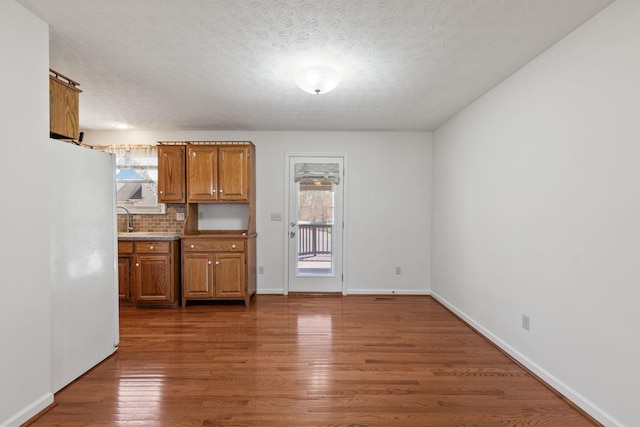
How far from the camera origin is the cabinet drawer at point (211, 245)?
13.3 feet

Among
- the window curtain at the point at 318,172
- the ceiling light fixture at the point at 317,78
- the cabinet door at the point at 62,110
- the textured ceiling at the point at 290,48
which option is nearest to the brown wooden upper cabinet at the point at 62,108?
the cabinet door at the point at 62,110

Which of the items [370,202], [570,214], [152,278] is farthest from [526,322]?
[152,278]

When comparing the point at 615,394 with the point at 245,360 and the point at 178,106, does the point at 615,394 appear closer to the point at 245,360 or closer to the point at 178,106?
the point at 245,360

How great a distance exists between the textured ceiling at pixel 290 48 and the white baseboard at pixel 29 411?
2.36 m

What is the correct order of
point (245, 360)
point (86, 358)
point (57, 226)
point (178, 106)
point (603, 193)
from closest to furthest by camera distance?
point (603, 193) → point (57, 226) → point (86, 358) → point (245, 360) → point (178, 106)

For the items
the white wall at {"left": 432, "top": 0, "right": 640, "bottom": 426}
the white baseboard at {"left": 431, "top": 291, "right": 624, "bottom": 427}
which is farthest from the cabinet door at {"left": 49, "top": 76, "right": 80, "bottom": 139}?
the white baseboard at {"left": 431, "top": 291, "right": 624, "bottom": 427}

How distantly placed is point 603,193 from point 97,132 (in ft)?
19.0

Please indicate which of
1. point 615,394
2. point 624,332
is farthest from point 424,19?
point 615,394

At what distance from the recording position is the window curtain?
181 inches

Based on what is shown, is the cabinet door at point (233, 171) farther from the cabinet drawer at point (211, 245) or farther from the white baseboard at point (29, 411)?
the white baseboard at point (29, 411)

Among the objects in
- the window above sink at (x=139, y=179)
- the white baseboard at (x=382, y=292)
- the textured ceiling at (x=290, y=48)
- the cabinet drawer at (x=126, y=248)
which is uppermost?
the textured ceiling at (x=290, y=48)

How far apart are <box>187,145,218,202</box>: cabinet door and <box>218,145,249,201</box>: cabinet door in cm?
8

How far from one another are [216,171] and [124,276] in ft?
5.86

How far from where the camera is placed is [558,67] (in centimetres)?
216
